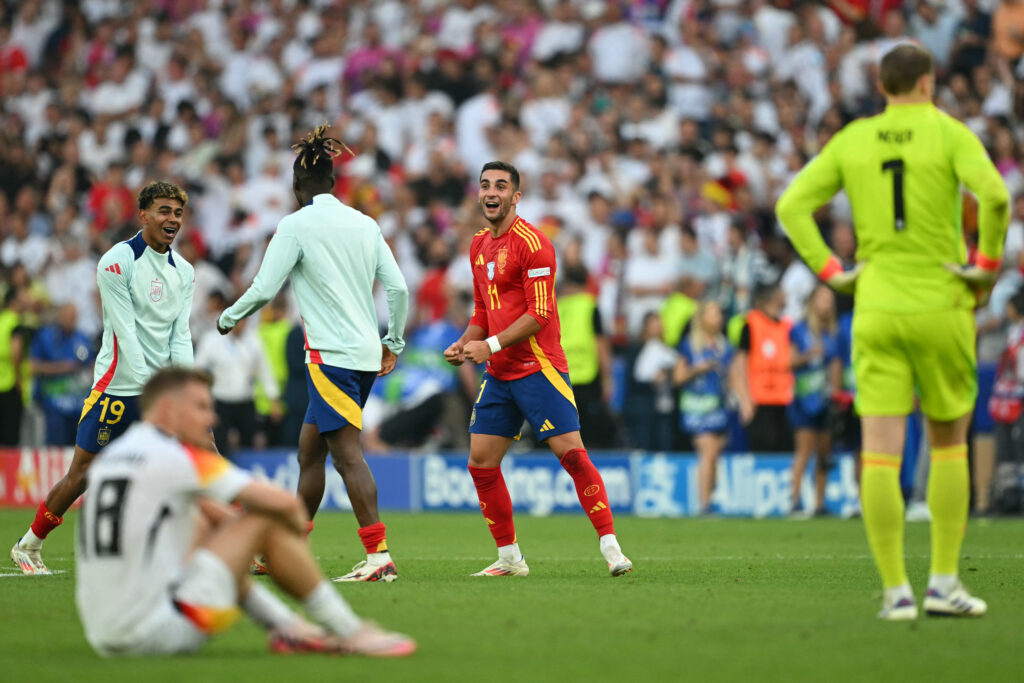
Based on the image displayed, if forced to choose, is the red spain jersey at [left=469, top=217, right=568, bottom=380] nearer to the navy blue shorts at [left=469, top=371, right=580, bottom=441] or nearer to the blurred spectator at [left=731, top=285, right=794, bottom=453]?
the navy blue shorts at [left=469, top=371, right=580, bottom=441]

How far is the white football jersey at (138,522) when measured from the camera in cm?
555

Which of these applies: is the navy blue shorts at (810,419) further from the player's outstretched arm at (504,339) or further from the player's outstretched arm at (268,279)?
the player's outstretched arm at (268,279)

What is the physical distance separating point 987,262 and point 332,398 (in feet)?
13.6

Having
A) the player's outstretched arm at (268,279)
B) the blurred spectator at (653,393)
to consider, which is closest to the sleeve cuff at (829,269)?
the player's outstretched arm at (268,279)

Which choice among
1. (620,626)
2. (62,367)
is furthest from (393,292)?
(62,367)

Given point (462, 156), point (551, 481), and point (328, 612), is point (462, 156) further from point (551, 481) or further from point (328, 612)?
point (328, 612)

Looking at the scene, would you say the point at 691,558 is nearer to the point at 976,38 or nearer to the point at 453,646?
the point at 453,646

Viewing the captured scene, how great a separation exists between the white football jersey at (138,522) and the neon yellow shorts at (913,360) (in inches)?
119

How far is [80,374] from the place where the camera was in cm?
2031

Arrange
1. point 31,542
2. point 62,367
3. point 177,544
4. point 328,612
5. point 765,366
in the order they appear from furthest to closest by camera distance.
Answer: point 62,367 → point 765,366 → point 31,542 → point 328,612 → point 177,544

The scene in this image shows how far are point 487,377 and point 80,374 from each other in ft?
39.5

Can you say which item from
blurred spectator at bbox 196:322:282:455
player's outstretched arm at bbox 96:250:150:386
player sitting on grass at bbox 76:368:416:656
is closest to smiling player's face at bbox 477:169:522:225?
player's outstretched arm at bbox 96:250:150:386

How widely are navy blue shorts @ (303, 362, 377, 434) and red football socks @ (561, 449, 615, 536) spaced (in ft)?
4.60

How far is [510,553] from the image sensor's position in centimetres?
966
